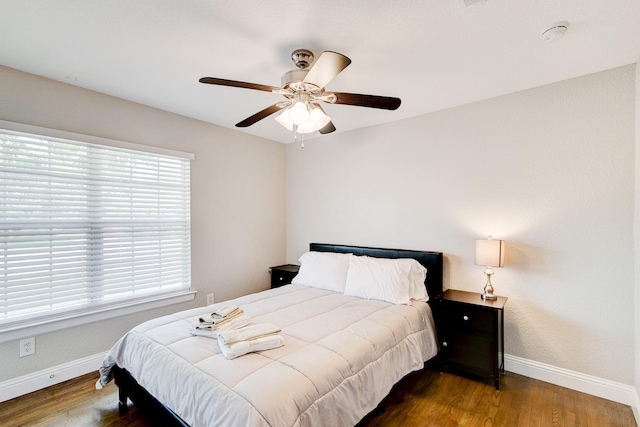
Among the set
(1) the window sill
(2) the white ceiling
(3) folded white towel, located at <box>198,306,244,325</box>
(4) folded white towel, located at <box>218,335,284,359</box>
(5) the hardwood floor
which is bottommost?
(5) the hardwood floor

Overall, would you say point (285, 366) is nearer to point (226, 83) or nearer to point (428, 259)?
point (226, 83)

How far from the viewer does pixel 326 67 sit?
1.64m

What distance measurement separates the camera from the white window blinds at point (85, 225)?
7.49 feet

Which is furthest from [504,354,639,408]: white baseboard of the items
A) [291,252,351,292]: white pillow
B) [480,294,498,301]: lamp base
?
[291,252,351,292]: white pillow

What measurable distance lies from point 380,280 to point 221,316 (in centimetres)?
148

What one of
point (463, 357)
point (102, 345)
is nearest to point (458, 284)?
point (463, 357)

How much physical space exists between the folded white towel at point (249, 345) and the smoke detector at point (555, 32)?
2463mm

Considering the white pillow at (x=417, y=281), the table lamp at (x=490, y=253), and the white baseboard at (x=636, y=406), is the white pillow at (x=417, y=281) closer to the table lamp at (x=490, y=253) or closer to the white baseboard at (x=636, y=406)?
the table lamp at (x=490, y=253)

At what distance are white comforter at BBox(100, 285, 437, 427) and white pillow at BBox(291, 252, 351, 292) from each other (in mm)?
562

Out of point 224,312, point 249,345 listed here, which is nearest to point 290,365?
point 249,345

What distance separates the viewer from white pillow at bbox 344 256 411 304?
2.72 metres

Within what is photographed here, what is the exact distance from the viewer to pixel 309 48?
1986mm

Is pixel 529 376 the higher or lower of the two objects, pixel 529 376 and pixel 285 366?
the lower

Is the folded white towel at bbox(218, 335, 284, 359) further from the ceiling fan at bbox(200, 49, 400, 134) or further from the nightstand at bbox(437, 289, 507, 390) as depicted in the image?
the nightstand at bbox(437, 289, 507, 390)
